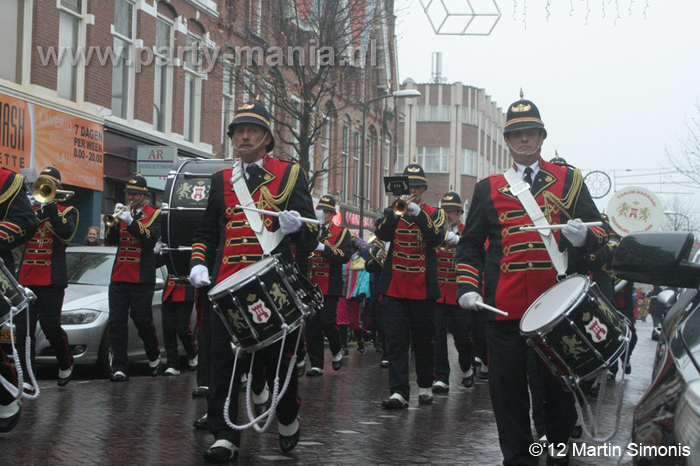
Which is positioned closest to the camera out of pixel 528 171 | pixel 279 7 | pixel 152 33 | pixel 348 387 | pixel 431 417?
pixel 528 171

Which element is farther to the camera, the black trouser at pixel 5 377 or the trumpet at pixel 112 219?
the trumpet at pixel 112 219

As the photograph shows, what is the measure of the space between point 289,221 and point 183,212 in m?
4.93

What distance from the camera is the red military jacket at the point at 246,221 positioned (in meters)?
6.34

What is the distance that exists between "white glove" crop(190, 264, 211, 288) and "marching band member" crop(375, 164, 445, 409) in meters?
3.24

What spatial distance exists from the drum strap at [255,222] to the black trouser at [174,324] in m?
5.65

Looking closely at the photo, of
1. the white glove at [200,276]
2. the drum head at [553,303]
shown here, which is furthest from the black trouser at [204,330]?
the drum head at [553,303]

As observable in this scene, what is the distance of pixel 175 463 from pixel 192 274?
1.19 metres

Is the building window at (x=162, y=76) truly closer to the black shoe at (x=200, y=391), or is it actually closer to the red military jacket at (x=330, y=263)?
the red military jacket at (x=330, y=263)

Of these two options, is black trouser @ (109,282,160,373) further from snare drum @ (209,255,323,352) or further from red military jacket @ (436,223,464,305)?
snare drum @ (209,255,323,352)

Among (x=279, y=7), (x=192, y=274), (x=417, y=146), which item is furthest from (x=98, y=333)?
(x=417, y=146)

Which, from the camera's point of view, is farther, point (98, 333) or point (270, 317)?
point (98, 333)

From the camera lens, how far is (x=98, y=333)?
11453 millimetres

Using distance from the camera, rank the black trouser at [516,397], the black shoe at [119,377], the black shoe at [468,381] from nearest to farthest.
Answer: the black trouser at [516,397] → the black shoe at [119,377] → the black shoe at [468,381]

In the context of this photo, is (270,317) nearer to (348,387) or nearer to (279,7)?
(348,387)
